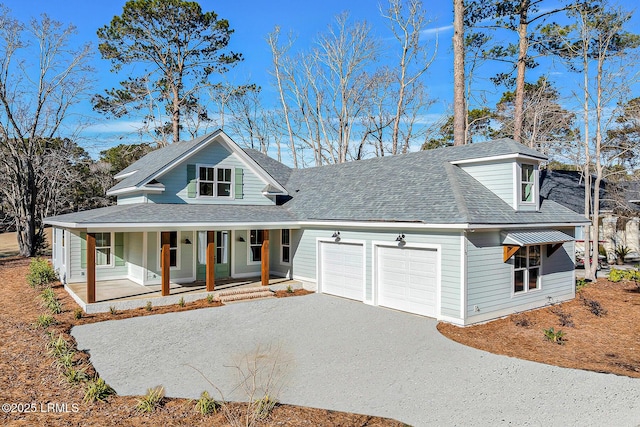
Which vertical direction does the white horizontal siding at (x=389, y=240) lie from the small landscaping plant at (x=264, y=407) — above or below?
above

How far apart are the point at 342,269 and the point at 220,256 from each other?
5.20m

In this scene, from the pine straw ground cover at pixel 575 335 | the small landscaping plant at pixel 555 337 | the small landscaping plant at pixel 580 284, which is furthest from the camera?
the small landscaping plant at pixel 580 284

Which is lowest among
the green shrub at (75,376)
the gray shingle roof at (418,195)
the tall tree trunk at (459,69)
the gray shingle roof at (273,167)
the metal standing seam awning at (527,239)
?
the green shrub at (75,376)

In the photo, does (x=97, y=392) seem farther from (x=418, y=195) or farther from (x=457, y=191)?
(x=457, y=191)

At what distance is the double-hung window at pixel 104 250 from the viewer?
52.7 feet

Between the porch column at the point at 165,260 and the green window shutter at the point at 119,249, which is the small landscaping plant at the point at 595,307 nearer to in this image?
the porch column at the point at 165,260

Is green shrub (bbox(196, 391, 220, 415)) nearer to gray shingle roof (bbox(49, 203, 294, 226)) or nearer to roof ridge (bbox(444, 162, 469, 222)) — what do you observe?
roof ridge (bbox(444, 162, 469, 222))

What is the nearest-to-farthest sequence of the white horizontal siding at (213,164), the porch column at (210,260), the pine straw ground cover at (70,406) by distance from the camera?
the pine straw ground cover at (70,406) < the porch column at (210,260) < the white horizontal siding at (213,164)

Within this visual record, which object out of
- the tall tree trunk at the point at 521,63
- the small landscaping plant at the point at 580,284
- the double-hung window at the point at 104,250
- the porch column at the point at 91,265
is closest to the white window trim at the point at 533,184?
the small landscaping plant at the point at 580,284

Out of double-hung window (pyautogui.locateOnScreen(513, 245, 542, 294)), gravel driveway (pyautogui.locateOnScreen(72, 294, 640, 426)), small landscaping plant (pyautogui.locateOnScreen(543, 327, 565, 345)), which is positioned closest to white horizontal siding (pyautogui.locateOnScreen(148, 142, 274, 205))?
gravel driveway (pyautogui.locateOnScreen(72, 294, 640, 426))

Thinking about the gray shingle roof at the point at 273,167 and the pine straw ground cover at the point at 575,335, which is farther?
the gray shingle roof at the point at 273,167

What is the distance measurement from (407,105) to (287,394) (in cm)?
2892

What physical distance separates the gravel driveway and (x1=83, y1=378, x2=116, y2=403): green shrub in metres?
0.27

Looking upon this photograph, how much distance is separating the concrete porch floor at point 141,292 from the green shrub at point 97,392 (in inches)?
244
